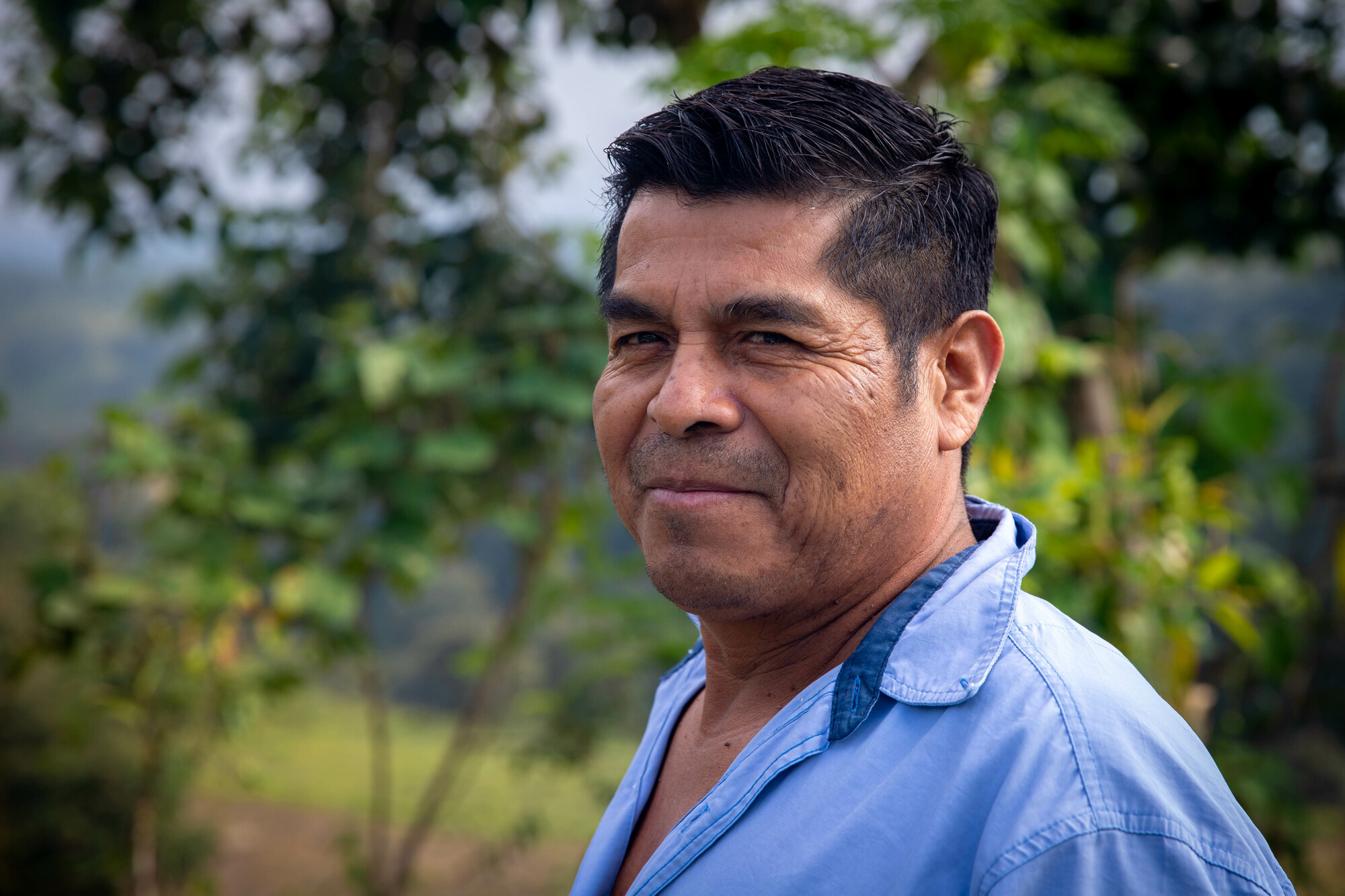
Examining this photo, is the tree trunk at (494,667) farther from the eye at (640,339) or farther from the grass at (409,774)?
the eye at (640,339)

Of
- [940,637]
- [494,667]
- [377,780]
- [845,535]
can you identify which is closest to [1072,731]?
[940,637]

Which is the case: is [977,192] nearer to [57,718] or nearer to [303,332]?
[303,332]

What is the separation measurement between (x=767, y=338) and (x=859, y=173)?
0.64ft

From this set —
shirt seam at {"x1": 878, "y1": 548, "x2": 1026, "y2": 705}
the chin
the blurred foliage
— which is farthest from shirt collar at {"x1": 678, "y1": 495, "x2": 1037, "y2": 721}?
the blurred foliage

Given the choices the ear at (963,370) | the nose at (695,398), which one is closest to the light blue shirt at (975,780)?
the ear at (963,370)

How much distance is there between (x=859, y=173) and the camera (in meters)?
1.00

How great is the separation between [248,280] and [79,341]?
10.8 feet

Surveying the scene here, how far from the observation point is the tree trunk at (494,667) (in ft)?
12.5

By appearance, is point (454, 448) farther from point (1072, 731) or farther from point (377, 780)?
point (1072, 731)

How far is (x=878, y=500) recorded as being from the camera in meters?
0.99

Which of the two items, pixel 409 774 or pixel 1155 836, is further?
pixel 409 774

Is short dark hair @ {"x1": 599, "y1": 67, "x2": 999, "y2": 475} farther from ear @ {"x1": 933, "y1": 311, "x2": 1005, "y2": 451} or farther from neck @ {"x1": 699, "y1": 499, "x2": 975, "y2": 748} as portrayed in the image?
neck @ {"x1": 699, "y1": 499, "x2": 975, "y2": 748}

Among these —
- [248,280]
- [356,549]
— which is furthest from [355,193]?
[356,549]

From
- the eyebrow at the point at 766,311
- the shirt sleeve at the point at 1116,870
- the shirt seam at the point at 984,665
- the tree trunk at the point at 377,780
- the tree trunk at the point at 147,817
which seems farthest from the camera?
the tree trunk at the point at 377,780
